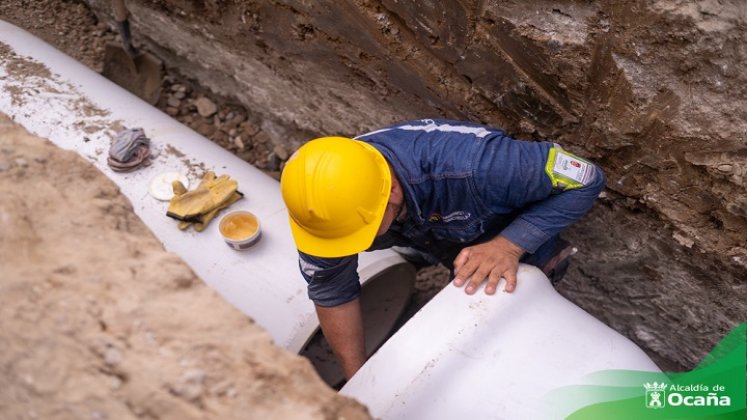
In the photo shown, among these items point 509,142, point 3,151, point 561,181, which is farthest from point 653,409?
point 3,151

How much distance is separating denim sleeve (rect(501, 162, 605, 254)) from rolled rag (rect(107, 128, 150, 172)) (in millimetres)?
1175

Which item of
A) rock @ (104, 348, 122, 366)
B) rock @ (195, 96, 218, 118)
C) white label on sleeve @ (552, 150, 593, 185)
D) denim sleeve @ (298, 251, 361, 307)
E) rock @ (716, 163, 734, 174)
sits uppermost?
rock @ (716, 163, 734, 174)

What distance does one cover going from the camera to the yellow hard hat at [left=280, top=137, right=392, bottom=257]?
1.27 m

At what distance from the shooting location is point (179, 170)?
1.84 metres

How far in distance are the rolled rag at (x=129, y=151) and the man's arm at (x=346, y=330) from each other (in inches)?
31.5

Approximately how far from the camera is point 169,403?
2.30 feet

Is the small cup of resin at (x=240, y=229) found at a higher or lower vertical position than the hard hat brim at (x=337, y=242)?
lower

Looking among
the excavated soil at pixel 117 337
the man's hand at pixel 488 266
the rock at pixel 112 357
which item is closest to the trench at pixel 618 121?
the man's hand at pixel 488 266

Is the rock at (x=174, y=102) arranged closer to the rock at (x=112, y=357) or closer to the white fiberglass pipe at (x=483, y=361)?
the white fiberglass pipe at (x=483, y=361)

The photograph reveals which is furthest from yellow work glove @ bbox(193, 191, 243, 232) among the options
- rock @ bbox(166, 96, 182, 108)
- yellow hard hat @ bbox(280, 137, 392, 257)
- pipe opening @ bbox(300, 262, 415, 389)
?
rock @ bbox(166, 96, 182, 108)

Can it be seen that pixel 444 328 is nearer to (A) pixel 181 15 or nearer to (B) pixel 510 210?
(B) pixel 510 210

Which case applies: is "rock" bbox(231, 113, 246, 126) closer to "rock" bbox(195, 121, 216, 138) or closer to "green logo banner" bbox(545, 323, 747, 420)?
"rock" bbox(195, 121, 216, 138)

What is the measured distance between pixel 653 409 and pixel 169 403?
901 millimetres

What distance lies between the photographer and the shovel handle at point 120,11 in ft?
8.82
